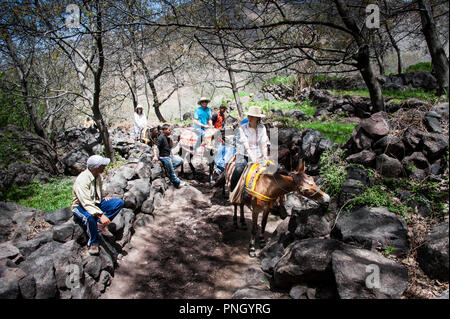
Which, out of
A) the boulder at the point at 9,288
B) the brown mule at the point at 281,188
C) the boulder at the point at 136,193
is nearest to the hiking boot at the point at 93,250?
the boulder at the point at 9,288

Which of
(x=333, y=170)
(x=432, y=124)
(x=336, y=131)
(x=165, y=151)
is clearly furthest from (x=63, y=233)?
(x=336, y=131)

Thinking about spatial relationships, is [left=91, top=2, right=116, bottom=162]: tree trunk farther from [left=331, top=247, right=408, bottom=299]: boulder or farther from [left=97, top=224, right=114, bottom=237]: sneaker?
[left=331, top=247, right=408, bottom=299]: boulder

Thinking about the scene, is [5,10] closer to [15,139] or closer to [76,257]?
[15,139]

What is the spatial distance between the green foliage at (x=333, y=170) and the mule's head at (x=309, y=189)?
31.0 inches

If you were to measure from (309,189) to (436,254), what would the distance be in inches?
72.7

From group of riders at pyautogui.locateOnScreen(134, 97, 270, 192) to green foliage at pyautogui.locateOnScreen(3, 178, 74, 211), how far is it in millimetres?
2523

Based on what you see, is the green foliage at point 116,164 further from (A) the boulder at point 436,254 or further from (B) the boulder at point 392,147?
(A) the boulder at point 436,254

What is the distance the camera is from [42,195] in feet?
22.2

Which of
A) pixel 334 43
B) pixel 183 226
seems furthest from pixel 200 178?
pixel 334 43

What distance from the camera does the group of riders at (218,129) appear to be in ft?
18.6

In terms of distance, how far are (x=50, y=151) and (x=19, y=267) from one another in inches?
283

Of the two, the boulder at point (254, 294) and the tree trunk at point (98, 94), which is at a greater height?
the tree trunk at point (98, 94)

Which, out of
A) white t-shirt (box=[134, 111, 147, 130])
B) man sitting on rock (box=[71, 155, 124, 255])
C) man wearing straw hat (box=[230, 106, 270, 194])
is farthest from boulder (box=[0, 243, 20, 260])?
white t-shirt (box=[134, 111, 147, 130])
